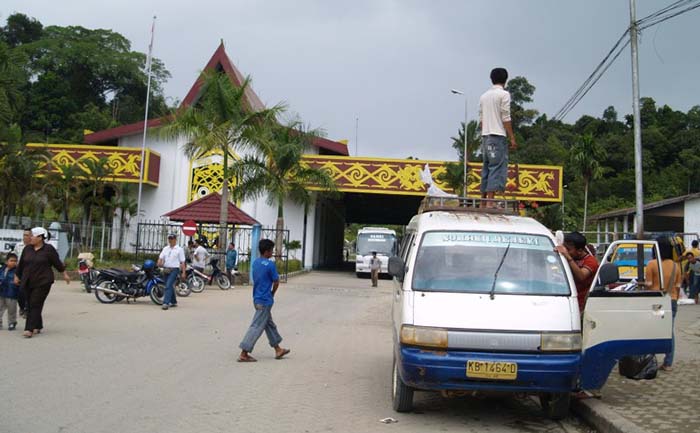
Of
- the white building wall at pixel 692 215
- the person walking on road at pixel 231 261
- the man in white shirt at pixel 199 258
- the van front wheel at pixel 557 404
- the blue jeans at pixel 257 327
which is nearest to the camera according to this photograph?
the van front wheel at pixel 557 404

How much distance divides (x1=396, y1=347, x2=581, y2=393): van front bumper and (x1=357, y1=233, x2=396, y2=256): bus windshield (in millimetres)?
27084

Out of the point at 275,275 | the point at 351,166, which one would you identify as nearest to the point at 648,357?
the point at 275,275

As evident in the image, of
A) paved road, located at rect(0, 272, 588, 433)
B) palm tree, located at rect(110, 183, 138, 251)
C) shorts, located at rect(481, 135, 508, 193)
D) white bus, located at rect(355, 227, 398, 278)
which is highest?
palm tree, located at rect(110, 183, 138, 251)

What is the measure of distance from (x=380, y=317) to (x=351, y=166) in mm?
17212

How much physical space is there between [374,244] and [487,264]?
26.7m

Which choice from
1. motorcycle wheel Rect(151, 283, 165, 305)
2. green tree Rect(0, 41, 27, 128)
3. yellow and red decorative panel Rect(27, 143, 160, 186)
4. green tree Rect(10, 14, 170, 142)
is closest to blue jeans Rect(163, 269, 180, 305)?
motorcycle wheel Rect(151, 283, 165, 305)

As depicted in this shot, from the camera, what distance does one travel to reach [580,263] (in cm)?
714

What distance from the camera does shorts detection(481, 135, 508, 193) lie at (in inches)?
360

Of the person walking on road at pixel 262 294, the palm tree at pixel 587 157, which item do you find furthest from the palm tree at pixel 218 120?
the palm tree at pixel 587 157

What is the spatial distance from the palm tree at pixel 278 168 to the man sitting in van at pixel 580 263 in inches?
749

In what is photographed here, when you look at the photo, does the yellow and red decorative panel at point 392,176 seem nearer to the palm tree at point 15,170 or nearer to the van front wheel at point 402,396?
the palm tree at point 15,170

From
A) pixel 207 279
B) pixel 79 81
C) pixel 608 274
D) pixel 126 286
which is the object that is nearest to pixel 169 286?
pixel 126 286

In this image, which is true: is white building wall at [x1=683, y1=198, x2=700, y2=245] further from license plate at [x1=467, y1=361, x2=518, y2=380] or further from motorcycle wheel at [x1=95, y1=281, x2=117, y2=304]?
license plate at [x1=467, y1=361, x2=518, y2=380]

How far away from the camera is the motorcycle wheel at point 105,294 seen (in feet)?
53.8
